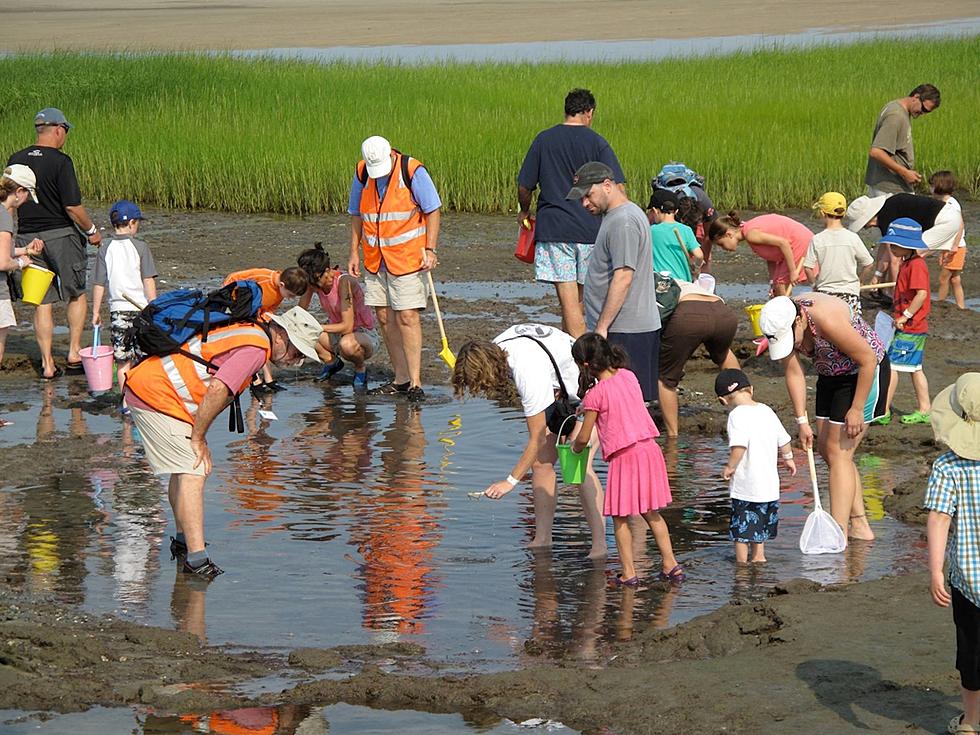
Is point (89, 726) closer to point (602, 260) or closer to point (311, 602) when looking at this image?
point (311, 602)

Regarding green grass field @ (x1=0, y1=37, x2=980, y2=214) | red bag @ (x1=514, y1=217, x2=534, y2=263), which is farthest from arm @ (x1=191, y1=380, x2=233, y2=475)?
green grass field @ (x1=0, y1=37, x2=980, y2=214)

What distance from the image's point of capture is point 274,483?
29.8 ft

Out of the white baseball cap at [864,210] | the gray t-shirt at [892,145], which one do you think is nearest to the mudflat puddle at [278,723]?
the white baseball cap at [864,210]

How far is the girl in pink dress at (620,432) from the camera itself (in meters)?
7.00

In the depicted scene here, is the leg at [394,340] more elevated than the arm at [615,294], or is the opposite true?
the arm at [615,294]

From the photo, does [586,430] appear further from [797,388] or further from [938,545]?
[938,545]

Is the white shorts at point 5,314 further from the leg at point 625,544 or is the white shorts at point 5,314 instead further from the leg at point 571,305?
the leg at point 625,544

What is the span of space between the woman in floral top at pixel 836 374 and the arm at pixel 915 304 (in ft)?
7.63

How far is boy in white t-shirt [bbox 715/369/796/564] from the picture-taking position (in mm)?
7227

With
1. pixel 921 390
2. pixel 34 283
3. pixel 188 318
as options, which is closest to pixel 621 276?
pixel 188 318

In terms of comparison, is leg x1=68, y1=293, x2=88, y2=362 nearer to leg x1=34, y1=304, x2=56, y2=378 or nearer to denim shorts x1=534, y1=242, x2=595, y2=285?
A: leg x1=34, y1=304, x2=56, y2=378

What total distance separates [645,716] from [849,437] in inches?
93.8

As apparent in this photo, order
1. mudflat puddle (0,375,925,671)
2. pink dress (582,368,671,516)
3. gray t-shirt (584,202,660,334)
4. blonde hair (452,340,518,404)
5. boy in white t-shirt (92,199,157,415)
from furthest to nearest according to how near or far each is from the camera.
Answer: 1. boy in white t-shirt (92,199,157,415)
2. gray t-shirt (584,202,660,334)
3. pink dress (582,368,671,516)
4. blonde hair (452,340,518,404)
5. mudflat puddle (0,375,925,671)

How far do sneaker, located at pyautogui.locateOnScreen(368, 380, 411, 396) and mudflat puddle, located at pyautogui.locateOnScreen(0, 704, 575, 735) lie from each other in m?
5.78
